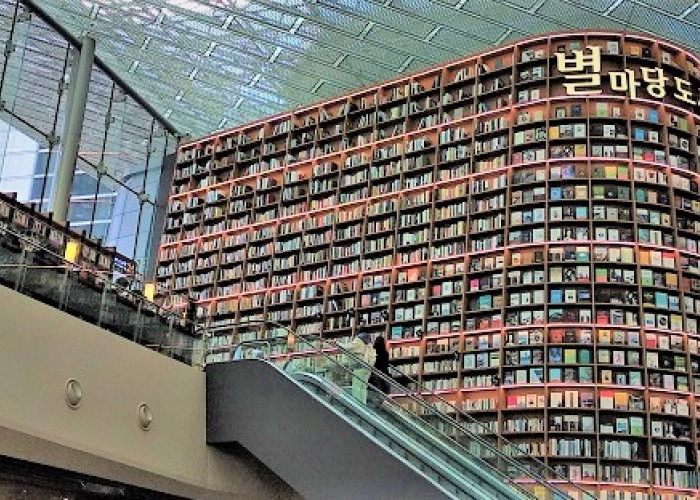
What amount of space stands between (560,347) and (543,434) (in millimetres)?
985

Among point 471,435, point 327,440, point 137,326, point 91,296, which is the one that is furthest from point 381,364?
point 91,296

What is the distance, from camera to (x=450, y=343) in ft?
35.6

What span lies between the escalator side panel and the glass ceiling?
6740mm

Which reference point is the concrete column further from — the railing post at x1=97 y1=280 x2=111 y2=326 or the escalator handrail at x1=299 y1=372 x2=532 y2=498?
the escalator handrail at x1=299 y1=372 x2=532 y2=498

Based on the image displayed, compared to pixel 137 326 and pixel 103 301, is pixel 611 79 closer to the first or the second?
pixel 137 326

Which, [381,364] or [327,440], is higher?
[381,364]

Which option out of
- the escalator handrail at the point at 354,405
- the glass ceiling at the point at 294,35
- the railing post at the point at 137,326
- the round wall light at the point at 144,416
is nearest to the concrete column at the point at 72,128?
the glass ceiling at the point at 294,35

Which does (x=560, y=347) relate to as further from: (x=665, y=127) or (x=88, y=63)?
(x=88, y=63)

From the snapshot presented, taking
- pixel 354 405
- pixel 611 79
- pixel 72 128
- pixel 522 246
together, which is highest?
pixel 72 128

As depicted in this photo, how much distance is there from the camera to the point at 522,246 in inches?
420

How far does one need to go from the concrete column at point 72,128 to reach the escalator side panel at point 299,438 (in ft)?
21.0

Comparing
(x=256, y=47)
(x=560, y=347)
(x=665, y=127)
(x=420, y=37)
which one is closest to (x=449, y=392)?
(x=560, y=347)

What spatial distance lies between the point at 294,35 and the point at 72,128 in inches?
150

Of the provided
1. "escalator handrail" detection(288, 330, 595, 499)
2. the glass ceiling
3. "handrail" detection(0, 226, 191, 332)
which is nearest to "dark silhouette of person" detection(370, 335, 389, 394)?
"escalator handrail" detection(288, 330, 595, 499)
